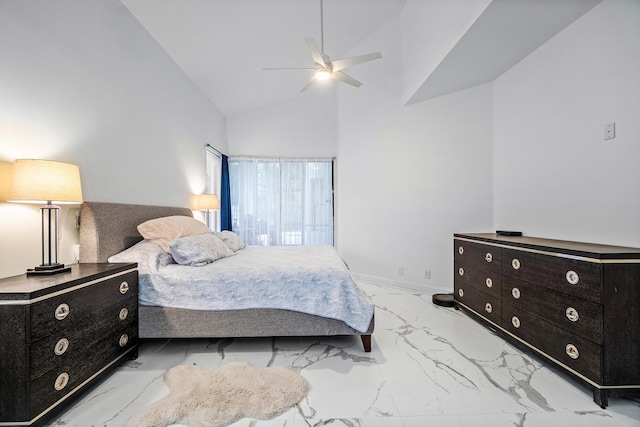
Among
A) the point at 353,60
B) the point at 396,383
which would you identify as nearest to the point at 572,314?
the point at 396,383

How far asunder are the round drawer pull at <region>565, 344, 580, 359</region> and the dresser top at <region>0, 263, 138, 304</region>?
282cm

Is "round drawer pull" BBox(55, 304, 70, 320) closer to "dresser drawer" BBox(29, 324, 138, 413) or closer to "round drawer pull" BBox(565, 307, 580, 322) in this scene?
"dresser drawer" BBox(29, 324, 138, 413)

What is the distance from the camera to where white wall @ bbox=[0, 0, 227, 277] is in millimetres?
1547

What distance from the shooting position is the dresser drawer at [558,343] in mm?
1489

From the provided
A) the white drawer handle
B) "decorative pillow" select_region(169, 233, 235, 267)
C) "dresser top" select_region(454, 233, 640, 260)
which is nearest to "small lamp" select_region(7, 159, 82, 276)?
the white drawer handle

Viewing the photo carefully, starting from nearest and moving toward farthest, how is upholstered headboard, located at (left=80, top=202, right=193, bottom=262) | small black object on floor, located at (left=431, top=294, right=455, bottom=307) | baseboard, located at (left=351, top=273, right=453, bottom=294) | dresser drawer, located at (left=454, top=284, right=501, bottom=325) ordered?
1. upholstered headboard, located at (left=80, top=202, right=193, bottom=262)
2. dresser drawer, located at (left=454, top=284, right=501, bottom=325)
3. small black object on floor, located at (left=431, top=294, right=455, bottom=307)
4. baseboard, located at (left=351, top=273, right=453, bottom=294)

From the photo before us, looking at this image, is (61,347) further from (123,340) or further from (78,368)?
(123,340)

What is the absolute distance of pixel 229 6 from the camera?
101 inches

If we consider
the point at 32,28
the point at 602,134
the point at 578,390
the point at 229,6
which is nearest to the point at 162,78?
the point at 229,6

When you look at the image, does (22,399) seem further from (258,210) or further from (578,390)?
(258,210)

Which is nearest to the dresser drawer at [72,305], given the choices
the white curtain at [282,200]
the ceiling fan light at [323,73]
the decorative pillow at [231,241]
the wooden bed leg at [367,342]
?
the decorative pillow at [231,241]

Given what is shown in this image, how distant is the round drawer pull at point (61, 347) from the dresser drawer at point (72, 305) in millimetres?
50

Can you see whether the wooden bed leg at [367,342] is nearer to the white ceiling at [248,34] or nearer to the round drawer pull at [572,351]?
the round drawer pull at [572,351]

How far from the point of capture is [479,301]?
8.21ft
